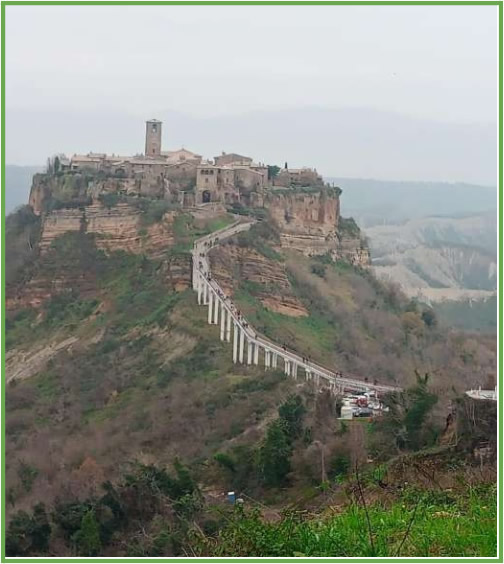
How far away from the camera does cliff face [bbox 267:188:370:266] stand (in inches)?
1041

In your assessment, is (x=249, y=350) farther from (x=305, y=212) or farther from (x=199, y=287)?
(x=305, y=212)

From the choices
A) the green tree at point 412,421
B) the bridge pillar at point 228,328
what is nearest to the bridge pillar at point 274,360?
the bridge pillar at point 228,328

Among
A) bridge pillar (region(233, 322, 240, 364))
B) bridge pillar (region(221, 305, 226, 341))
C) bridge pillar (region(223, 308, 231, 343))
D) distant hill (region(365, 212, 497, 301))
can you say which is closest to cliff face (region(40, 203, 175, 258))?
bridge pillar (region(221, 305, 226, 341))

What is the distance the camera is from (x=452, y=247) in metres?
58.8

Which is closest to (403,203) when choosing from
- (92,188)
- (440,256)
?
(440,256)

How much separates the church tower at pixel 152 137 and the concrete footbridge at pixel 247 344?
6785mm

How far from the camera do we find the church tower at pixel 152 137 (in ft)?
92.7

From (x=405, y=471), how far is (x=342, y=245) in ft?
73.8

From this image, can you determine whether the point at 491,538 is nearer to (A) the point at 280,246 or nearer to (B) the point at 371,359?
(B) the point at 371,359

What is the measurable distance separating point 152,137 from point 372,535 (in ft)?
82.5

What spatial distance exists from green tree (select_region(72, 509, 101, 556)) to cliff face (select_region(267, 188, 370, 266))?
55.8 feet

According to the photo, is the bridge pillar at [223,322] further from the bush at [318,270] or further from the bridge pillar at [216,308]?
the bush at [318,270]

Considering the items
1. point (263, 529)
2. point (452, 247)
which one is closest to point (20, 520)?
point (263, 529)

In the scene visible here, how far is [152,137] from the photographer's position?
28375mm
